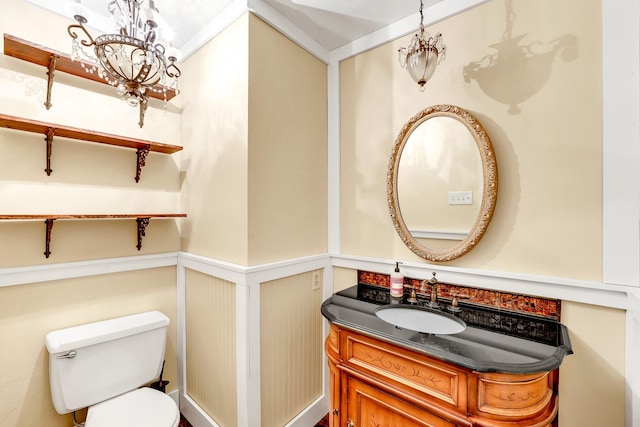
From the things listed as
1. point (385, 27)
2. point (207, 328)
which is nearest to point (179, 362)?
point (207, 328)

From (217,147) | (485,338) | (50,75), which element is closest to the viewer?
(485,338)

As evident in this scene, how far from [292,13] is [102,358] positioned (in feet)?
7.28

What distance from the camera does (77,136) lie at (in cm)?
158

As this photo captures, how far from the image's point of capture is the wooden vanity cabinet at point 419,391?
98 cm

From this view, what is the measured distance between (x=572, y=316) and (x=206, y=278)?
76.1 inches

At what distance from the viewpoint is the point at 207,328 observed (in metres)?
1.82

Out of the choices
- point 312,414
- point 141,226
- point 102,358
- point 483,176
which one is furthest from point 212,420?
point 483,176

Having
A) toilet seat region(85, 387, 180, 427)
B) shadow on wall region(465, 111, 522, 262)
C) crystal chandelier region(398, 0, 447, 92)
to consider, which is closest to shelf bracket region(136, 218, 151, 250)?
toilet seat region(85, 387, 180, 427)

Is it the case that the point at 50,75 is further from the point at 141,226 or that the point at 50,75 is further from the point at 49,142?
the point at 141,226

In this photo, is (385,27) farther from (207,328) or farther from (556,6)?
(207,328)

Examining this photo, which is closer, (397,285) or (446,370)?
(446,370)

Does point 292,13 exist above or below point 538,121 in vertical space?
above

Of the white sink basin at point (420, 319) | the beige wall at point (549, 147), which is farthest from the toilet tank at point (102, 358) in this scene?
the beige wall at point (549, 147)

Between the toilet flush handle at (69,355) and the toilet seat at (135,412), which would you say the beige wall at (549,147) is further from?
the toilet flush handle at (69,355)
